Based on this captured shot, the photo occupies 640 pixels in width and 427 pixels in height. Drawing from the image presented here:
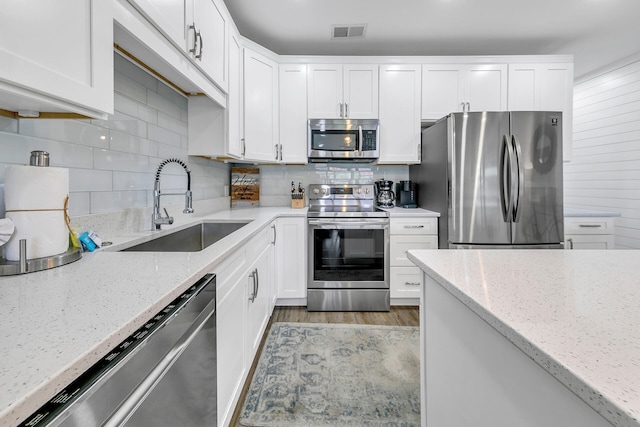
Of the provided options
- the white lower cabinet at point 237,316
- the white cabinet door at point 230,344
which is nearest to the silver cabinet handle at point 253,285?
the white lower cabinet at point 237,316

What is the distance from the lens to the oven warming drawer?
2.75 metres

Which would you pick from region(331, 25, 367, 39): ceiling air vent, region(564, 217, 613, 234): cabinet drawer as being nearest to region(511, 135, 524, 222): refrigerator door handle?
region(564, 217, 613, 234): cabinet drawer

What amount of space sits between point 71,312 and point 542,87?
3950mm

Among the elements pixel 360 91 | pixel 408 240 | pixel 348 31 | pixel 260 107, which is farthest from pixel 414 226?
pixel 348 31

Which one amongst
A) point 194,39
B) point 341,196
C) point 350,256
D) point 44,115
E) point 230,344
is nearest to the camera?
point 44,115

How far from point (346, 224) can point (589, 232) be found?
7.46ft

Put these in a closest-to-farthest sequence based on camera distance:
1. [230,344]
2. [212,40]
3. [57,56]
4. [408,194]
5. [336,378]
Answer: [57,56]
[230,344]
[336,378]
[212,40]
[408,194]

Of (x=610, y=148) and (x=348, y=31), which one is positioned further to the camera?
(x=610, y=148)

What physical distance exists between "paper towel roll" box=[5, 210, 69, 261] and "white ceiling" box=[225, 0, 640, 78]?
2.31 metres

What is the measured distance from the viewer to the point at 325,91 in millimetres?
3016

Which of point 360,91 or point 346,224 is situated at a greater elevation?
point 360,91

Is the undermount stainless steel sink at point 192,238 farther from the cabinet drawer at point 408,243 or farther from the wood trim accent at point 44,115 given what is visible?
the cabinet drawer at point 408,243

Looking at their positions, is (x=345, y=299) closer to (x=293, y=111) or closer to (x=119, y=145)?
(x=293, y=111)

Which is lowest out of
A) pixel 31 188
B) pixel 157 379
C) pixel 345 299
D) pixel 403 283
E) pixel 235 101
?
pixel 345 299
